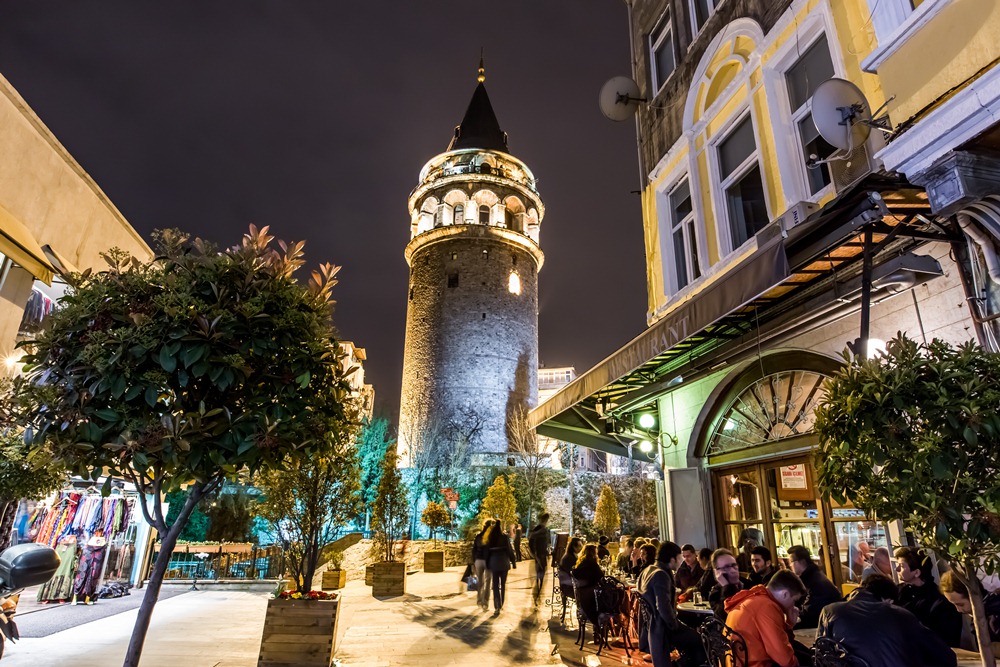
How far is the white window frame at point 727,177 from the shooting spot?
6.48 metres

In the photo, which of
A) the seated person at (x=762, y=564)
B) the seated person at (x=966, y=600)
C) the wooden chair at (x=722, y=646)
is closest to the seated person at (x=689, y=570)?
the seated person at (x=762, y=564)

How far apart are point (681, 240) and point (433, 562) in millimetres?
11409

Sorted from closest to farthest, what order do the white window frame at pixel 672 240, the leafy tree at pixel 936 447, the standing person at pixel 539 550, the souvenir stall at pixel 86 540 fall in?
the leafy tree at pixel 936 447 < the white window frame at pixel 672 240 < the souvenir stall at pixel 86 540 < the standing person at pixel 539 550

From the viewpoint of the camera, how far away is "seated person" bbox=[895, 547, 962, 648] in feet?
11.4

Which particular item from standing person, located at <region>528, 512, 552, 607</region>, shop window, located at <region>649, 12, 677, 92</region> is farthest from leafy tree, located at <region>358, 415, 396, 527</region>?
shop window, located at <region>649, 12, 677, 92</region>

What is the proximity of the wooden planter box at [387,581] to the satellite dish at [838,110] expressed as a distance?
10.1 m

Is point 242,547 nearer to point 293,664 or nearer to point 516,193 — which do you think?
point 293,664

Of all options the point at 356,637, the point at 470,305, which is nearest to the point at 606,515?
the point at 470,305

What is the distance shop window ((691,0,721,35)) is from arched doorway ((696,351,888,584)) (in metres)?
5.45

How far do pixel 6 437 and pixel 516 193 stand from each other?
3163 centimetres

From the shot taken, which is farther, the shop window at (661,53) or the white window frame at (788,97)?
the shop window at (661,53)

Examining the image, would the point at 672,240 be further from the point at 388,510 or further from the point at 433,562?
the point at 388,510

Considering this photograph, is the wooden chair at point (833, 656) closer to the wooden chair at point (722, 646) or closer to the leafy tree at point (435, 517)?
the wooden chair at point (722, 646)

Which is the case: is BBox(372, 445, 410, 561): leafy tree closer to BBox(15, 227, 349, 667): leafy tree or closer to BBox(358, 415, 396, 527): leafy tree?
BBox(358, 415, 396, 527): leafy tree
